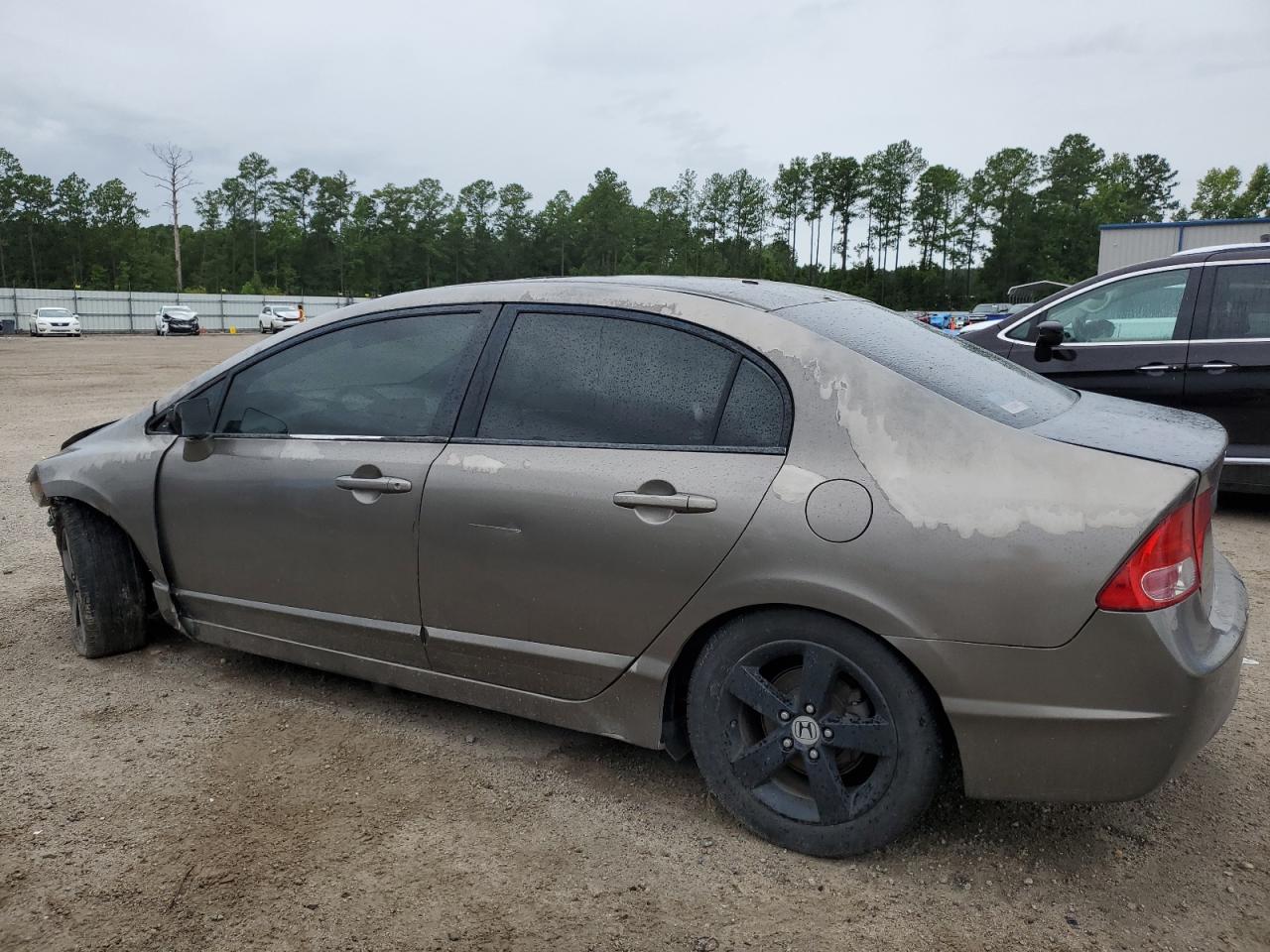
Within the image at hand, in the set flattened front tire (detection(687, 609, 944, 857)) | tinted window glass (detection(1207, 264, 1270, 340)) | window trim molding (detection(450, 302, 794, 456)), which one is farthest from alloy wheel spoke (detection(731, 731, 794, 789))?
Result: tinted window glass (detection(1207, 264, 1270, 340))

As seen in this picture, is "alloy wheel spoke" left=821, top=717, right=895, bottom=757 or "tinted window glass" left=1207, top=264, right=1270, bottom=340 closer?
"alloy wheel spoke" left=821, top=717, right=895, bottom=757

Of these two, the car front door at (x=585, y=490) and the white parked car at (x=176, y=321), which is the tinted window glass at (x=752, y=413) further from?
the white parked car at (x=176, y=321)

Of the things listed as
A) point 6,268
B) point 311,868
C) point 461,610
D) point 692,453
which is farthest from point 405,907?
point 6,268

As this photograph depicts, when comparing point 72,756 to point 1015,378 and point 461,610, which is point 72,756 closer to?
point 461,610

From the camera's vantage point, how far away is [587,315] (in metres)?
3.04

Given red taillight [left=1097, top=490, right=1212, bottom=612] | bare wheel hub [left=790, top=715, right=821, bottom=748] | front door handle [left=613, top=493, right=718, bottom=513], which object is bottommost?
bare wheel hub [left=790, top=715, right=821, bottom=748]

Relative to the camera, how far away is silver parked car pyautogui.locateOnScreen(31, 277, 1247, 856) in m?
2.29

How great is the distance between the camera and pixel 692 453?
2.71 m

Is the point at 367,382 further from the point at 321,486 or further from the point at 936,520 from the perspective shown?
the point at 936,520

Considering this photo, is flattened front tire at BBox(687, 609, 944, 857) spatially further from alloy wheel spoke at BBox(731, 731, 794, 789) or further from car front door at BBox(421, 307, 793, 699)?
car front door at BBox(421, 307, 793, 699)

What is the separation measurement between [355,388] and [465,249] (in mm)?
103434

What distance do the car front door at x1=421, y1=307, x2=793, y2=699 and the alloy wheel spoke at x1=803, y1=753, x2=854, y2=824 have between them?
0.54 meters

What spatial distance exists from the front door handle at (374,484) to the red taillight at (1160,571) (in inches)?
79.3

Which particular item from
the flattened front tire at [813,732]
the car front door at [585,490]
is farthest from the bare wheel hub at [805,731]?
the car front door at [585,490]
